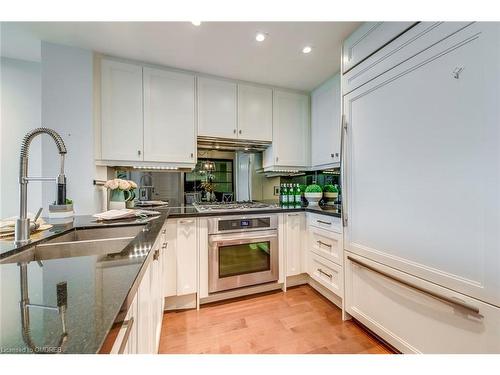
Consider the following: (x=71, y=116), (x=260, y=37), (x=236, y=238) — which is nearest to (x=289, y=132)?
(x=260, y=37)

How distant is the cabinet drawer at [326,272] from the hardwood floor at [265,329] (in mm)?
204

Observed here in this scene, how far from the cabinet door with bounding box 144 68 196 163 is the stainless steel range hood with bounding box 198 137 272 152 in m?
0.21

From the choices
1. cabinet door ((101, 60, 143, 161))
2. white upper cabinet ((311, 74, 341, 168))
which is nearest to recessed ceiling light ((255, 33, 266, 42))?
white upper cabinet ((311, 74, 341, 168))

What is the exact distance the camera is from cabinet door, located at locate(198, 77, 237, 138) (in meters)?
2.05

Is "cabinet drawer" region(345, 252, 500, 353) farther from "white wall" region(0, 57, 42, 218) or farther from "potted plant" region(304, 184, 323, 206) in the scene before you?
Result: "white wall" region(0, 57, 42, 218)

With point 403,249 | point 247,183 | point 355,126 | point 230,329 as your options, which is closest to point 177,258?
point 230,329

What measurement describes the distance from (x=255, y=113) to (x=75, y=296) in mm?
2147

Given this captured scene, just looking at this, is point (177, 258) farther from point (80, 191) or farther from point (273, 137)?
point (273, 137)

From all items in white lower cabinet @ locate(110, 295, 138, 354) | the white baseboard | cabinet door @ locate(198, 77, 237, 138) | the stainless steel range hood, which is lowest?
the white baseboard

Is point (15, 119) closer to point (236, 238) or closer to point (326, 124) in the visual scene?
point (236, 238)

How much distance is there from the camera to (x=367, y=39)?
1354 mm

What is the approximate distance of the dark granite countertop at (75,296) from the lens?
1.09 feet
